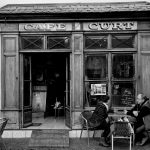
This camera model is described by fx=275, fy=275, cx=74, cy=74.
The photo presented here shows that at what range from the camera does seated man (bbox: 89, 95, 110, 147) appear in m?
8.43

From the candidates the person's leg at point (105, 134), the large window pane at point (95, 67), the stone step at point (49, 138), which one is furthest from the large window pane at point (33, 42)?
the person's leg at point (105, 134)

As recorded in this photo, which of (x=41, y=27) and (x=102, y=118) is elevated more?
(x=41, y=27)

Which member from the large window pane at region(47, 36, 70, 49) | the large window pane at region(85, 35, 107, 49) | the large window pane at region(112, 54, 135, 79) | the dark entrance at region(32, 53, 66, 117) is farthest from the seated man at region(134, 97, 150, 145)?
the dark entrance at region(32, 53, 66, 117)

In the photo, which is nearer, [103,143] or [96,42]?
[103,143]

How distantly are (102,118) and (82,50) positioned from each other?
260cm

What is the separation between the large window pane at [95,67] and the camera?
389 inches

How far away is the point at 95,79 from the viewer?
9875 mm

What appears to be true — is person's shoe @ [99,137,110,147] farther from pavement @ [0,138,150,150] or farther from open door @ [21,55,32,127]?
open door @ [21,55,32,127]

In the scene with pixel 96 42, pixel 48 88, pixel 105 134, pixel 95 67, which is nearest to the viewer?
pixel 105 134

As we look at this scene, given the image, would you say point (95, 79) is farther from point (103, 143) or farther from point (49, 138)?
point (49, 138)

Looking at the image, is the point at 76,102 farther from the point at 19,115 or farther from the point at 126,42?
the point at 126,42

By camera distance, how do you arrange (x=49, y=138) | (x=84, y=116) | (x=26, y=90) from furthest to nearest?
1. (x=26, y=90)
2. (x=84, y=116)
3. (x=49, y=138)

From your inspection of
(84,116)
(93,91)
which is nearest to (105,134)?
(84,116)

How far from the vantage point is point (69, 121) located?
988 cm
